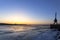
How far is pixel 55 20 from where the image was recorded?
120 ft
